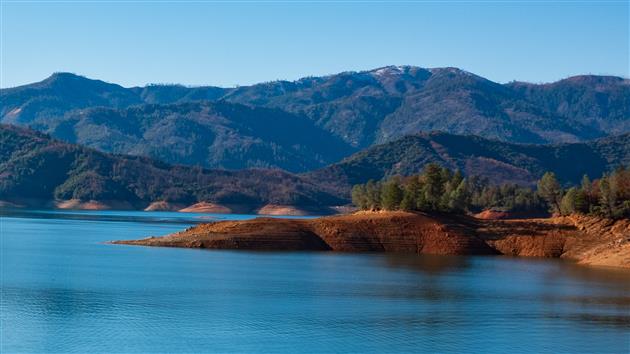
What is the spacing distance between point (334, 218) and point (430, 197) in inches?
580

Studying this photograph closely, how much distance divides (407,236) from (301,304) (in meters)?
58.9

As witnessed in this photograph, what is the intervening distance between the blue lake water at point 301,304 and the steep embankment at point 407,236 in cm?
1168

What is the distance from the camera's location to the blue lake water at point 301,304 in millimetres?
56625

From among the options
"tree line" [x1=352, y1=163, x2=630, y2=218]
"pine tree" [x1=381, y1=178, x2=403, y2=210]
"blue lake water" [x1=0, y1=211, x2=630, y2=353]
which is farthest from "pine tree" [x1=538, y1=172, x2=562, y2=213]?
"blue lake water" [x1=0, y1=211, x2=630, y2=353]

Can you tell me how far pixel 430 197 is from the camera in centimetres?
13912

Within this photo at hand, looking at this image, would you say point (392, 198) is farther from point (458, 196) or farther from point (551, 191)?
point (551, 191)

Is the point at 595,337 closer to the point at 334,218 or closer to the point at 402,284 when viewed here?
the point at 402,284

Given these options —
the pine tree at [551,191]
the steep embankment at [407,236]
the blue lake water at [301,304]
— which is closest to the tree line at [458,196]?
the pine tree at [551,191]

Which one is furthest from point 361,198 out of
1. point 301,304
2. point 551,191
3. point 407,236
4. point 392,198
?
point 301,304

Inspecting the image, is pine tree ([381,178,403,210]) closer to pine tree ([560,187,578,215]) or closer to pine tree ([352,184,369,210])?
pine tree ([352,184,369,210])

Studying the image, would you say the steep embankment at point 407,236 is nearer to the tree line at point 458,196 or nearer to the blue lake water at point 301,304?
the tree line at point 458,196

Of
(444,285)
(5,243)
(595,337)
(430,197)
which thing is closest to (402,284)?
(444,285)

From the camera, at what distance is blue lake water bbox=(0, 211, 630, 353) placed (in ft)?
186

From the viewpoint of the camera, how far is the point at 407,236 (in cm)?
12900
